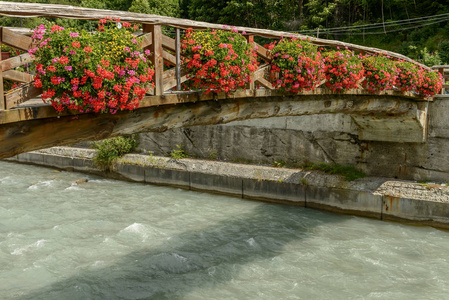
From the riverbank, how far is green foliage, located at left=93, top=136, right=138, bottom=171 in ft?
1.04

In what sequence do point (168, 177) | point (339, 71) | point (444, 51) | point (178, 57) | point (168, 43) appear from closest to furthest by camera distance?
1. point (168, 43)
2. point (178, 57)
3. point (339, 71)
4. point (168, 177)
5. point (444, 51)

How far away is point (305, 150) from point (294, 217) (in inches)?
102

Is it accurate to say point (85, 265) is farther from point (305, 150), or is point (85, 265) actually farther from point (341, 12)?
point (341, 12)

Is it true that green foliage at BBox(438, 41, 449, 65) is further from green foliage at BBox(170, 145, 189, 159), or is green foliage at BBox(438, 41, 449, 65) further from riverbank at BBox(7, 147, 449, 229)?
green foliage at BBox(170, 145, 189, 159)

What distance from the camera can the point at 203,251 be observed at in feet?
30.3

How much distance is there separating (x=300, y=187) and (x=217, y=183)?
255 centimetres

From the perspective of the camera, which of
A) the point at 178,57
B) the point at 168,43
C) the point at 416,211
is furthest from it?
the point at 416,211

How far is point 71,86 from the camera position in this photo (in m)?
4.01

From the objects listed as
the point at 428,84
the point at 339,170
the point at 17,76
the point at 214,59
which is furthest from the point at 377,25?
the point at 17,76

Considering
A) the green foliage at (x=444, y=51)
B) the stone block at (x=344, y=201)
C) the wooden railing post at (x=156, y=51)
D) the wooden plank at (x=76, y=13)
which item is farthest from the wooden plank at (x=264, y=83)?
the green foliage at (x=444, y=51)

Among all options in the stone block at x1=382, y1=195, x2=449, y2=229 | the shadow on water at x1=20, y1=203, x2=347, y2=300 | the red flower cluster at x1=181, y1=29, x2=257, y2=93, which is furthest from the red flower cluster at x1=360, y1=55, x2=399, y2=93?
the red flower cluster at x1=181, y1=29, x2=257, y2=93

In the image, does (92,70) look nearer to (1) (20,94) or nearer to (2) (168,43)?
(1) (20,94)

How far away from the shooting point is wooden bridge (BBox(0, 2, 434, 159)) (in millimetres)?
3896

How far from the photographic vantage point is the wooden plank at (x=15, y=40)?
370 cm
